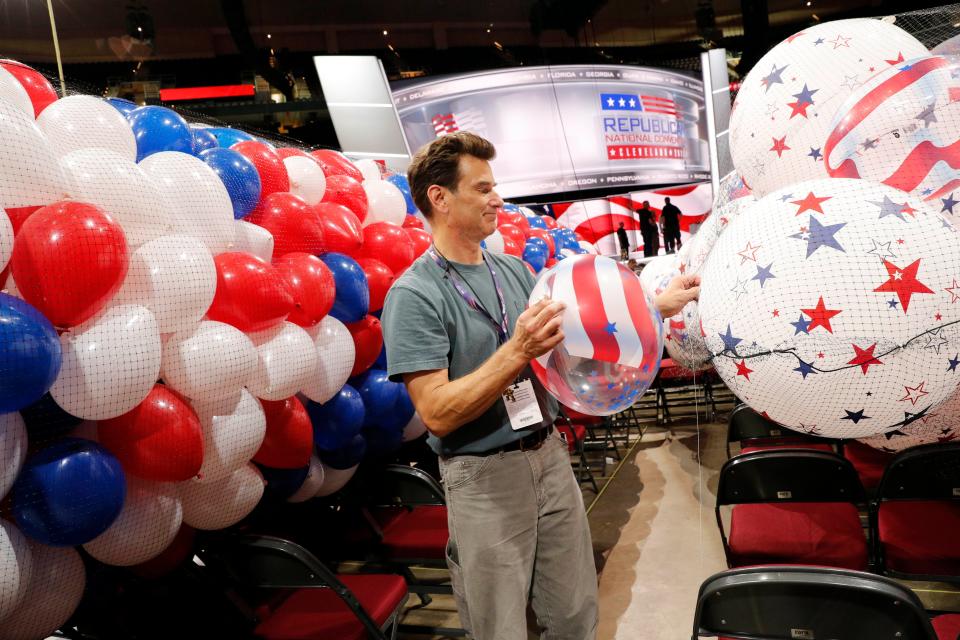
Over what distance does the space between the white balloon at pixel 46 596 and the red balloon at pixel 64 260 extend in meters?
0.67

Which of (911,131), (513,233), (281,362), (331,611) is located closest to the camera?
(911,131)

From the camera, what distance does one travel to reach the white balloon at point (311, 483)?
2.52m

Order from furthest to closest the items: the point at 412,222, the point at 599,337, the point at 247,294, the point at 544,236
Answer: the point at 544,236
the point at 412,222
the point at 247,294
the point at 599,337

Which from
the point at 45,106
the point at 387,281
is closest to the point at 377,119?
the point at 387,281

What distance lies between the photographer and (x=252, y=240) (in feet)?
7.01

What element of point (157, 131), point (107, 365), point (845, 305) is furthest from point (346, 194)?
point (845, 305)

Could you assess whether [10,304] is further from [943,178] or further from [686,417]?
[686,417]

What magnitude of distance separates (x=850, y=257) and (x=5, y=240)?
1986 mm

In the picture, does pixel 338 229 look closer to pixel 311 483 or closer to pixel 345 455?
pixel 345 455

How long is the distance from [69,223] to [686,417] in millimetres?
6080

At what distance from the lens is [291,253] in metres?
2.34

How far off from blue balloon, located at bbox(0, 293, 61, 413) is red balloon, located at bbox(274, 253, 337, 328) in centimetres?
88

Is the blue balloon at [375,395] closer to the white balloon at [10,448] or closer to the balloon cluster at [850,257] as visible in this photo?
the white balloon at [10,448]

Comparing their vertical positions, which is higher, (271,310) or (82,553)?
(271,310)
